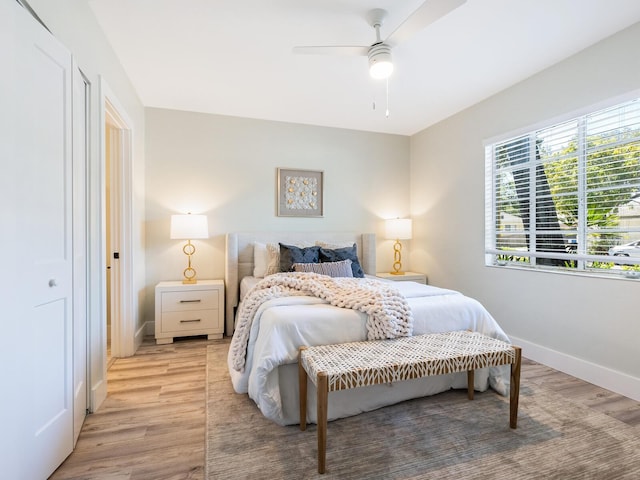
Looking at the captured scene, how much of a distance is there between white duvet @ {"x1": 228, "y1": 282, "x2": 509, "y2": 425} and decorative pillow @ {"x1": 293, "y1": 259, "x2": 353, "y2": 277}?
0.86m

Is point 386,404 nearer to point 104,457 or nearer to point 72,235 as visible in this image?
point 104,457

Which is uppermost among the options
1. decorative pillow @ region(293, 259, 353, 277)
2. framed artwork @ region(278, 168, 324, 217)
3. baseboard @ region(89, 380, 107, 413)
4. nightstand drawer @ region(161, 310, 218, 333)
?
framed artwork @ region(278, 168, 324, 217)

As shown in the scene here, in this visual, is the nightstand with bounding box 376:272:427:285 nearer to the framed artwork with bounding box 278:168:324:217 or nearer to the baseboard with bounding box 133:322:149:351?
the framed artwork with bounding box 278:168:324:217

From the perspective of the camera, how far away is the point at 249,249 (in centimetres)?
375

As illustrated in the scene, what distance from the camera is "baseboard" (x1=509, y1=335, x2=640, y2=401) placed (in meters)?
2.22

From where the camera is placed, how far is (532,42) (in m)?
2.38

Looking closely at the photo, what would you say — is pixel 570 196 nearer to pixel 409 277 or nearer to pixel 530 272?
pixel 530 272

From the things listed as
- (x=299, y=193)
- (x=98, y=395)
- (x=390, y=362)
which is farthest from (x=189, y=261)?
(x=390, y=362)

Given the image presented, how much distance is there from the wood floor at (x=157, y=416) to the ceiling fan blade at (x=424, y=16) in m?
2.59

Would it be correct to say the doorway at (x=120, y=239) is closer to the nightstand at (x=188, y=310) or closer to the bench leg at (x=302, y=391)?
the nightstand at (x=188, y=310)

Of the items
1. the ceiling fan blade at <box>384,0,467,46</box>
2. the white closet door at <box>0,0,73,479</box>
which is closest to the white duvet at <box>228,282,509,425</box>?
the white closet door at <box>0,0,73,479</box>

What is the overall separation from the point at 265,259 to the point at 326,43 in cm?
215

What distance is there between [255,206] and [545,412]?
3297 millimetres

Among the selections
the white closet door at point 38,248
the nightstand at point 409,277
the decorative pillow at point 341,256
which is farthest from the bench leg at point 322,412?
the nightstand at point 409,277
